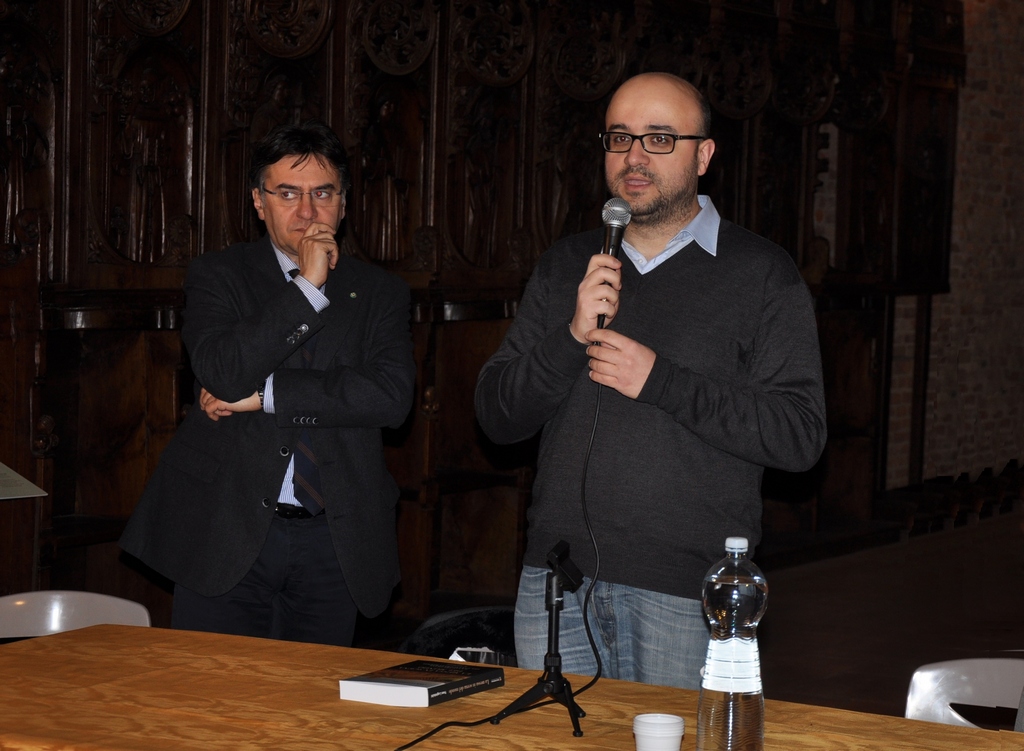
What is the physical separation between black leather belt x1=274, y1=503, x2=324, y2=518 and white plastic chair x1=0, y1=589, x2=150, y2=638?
398 mm

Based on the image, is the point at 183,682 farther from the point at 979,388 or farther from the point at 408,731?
the point at 979,388

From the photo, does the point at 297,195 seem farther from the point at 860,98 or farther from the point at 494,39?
the point at 860,98

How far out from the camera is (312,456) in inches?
120

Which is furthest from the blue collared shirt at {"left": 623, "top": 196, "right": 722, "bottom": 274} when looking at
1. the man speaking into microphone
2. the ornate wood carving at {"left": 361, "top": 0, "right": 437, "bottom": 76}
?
the ornate wood carving at {"left": 361, "top": 0, "right": 437, "bottom": 76}

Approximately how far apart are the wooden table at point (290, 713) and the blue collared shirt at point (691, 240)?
859 millimetres

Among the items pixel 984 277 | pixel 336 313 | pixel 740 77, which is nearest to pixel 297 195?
pixel 336 313

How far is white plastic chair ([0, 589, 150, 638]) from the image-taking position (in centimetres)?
306

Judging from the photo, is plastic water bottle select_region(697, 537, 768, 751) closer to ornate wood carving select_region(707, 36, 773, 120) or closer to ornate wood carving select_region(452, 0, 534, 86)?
ornate wood carving select_region(452, 0, 534, 86)

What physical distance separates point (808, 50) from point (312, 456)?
508cm

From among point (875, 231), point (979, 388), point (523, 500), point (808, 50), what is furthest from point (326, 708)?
point (979, 388)

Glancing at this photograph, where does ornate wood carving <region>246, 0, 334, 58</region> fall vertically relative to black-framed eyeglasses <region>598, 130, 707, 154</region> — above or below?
above

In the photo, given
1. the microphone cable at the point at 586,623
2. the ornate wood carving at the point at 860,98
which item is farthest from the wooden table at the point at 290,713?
the ornate wood carving at the point at 860,98

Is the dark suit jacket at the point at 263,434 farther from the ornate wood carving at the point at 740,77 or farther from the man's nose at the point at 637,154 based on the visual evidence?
the ornate wood carving at the point at 740,77

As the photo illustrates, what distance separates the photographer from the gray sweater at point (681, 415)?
2.53m
